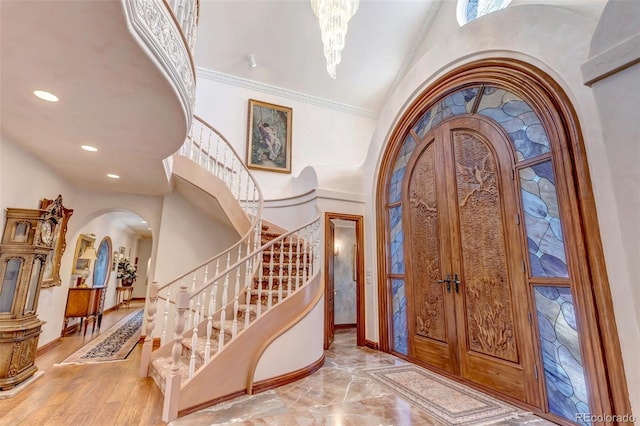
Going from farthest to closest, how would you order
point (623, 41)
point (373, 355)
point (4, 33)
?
point (373, 355)
point (623, 41)
point (4, 33)

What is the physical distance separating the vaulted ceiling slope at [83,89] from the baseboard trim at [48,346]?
2.62 meters

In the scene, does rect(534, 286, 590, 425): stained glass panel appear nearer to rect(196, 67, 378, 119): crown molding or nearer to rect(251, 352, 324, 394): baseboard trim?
rect(251, 352, 324, 394): baseboard trim

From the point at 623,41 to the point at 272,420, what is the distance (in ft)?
11.6

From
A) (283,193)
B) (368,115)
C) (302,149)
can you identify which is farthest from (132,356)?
(368,115)

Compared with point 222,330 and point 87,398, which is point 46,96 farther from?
point 87,398

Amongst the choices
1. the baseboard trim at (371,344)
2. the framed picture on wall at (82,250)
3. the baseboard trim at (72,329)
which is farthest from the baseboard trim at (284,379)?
the framed picture on wall at (82,250)

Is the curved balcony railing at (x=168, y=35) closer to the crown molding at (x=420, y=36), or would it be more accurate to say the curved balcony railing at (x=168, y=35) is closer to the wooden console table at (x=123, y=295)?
the crown molding at (x=420, y=36)

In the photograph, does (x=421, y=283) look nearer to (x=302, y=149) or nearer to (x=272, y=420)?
(x=272, y=420)

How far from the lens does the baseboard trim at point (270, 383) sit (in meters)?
2.44

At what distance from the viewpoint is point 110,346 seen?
4.62m

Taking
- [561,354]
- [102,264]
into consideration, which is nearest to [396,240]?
[561,354]

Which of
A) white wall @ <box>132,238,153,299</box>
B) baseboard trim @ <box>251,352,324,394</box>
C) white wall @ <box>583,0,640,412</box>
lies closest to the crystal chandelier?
white wall @ <box>583,0,640,412</box>

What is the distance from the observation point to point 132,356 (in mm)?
4078

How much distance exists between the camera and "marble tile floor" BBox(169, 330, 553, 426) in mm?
2279
